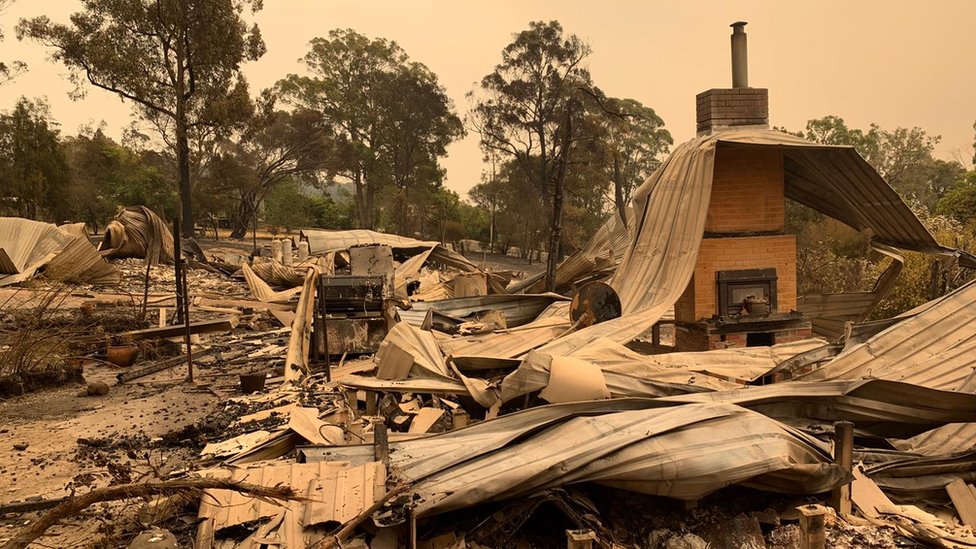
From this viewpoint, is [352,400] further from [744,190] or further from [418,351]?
[744,190]

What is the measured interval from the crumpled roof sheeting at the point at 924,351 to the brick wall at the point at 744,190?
226cm

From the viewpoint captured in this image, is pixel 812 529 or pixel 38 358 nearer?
pixel 812 529

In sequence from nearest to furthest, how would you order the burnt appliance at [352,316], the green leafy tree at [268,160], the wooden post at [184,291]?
the wooden post at [184,291]
the burnt appliance at [352,316]
the green leafy tree at [268,160]

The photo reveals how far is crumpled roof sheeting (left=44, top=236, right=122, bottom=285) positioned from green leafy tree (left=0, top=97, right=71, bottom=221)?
37.8 feet

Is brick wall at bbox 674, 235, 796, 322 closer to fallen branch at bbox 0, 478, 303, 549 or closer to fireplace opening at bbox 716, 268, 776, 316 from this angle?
fireplace opening at bbox 716, 268, 776, 316

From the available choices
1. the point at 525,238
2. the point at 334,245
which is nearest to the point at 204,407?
the point at 334,245

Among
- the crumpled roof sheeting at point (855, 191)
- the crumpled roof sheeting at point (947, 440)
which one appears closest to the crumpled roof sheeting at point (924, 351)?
the crumpled roof sheeting at point (947, 440)

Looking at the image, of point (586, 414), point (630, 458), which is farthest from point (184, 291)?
point (630, 458)

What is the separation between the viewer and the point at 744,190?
7906 millimetres

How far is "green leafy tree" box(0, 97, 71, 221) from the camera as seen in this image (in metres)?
24.3

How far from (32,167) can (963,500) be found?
28.6 m

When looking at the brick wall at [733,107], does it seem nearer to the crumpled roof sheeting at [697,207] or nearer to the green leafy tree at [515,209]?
the crumpled roof sheeting at [697,207]

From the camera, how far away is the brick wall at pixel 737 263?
25.8 feet

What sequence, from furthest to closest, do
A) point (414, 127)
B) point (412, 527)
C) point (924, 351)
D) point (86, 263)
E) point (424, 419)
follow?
point (414, 127), point (86, 263), point (924, 351), point (424, 419), point (412, 527)
